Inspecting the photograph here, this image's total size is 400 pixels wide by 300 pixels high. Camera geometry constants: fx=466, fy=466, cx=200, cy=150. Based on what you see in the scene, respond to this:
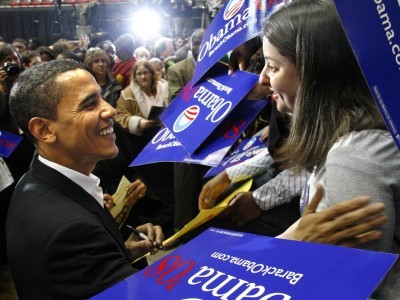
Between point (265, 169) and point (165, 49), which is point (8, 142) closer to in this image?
point (265, 169)

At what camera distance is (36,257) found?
3.63ft

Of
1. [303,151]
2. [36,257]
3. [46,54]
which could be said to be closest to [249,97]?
[303,151]

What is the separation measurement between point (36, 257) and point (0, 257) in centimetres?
238

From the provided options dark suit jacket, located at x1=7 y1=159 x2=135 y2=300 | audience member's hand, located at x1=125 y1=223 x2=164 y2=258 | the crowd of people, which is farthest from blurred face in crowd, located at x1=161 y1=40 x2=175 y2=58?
dark suit jacket, located at x1=7 y1=159 x2=135 y2=300

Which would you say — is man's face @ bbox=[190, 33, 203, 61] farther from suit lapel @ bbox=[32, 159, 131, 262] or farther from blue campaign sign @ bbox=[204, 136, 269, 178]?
suit lapel @ bbox=[32, 159, 131, 262]

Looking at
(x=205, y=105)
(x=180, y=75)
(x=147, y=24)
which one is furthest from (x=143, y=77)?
(x=147, y=24)

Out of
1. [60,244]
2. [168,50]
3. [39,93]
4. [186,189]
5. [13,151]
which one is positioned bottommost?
[186,189]

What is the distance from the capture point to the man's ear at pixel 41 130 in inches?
54.0

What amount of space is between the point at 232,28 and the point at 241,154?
510 mm

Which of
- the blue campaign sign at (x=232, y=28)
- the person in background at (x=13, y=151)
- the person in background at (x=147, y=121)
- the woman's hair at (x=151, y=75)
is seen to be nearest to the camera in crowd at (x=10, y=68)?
the person in background at (x=13, y=151)

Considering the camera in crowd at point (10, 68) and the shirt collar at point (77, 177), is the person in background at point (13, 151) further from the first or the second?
the shirt collar at point (77, 177)

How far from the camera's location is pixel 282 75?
1075mm

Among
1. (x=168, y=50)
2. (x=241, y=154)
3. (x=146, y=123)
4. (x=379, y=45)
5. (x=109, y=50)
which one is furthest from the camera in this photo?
(x=168, y=50)

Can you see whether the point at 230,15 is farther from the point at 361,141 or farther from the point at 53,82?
the point at 361,141
